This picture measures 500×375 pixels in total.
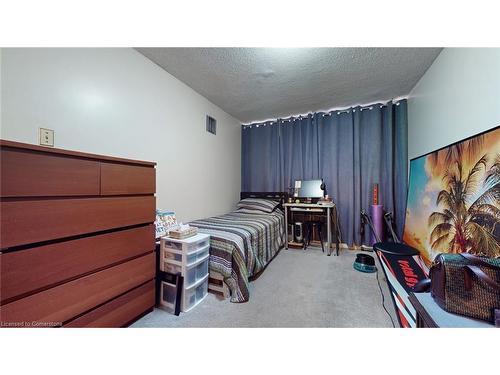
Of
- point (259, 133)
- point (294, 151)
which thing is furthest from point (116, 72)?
point (294, 151)

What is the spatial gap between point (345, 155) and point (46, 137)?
361cm

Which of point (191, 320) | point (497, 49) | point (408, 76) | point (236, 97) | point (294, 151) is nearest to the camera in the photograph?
point (497, 49)

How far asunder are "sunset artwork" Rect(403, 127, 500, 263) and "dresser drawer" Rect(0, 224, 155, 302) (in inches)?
89.8

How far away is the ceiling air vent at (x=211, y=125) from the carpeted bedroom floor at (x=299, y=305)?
2.33 meters

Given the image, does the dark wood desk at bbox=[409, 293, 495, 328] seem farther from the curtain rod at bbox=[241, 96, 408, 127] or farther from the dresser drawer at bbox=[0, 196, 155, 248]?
the curtain rod at bbox=[241, 96, 408, 127]

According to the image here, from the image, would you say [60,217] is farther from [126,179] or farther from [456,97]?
[456,97]

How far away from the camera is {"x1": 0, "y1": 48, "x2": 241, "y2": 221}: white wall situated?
1.22m

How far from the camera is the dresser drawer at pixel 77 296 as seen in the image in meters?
0.86

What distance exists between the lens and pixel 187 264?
1.53 metres

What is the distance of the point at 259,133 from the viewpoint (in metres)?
3.83

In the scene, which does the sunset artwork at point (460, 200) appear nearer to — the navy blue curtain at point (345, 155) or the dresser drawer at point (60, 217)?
the navy blue curtain at point (345, 155)

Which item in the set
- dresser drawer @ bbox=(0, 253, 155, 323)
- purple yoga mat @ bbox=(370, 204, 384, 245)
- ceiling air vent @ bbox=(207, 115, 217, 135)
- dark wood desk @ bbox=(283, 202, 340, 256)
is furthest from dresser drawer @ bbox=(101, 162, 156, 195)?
purple yoga mat @ bbox=(370, 204, 384, 245)
